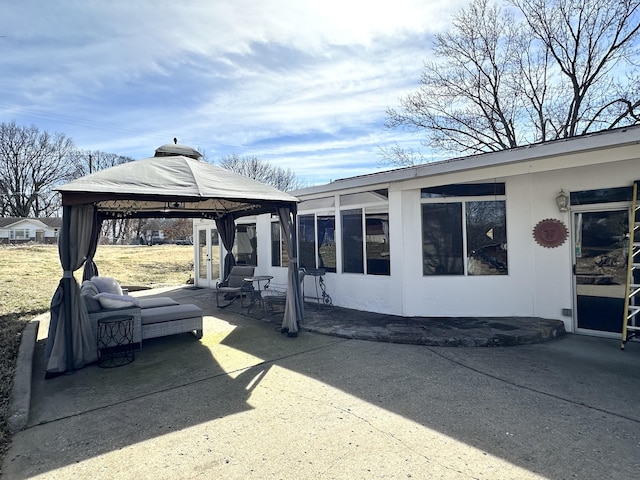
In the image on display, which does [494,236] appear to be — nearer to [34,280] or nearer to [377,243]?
[377,243]

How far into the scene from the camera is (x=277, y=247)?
32.8 ft

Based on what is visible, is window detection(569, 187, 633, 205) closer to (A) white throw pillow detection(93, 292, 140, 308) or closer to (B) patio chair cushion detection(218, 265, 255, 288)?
(B) patio chair cushion detection(218, 265, 255, 288)

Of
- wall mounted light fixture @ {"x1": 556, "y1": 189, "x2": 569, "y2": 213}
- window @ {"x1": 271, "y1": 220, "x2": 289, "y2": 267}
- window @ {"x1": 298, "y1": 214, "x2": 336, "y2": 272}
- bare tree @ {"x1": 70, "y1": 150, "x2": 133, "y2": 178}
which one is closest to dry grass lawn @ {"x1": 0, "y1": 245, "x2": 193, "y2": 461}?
window @ {"x1": 271, "y1": 220, "x2": 289, "y2": 267}

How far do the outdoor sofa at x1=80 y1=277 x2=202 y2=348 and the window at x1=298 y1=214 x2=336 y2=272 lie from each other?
11.0 feet

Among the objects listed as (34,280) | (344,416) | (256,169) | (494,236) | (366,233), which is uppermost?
(256,169)

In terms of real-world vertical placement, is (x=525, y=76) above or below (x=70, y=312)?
above

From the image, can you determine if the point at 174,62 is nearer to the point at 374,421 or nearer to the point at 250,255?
the point at 250,255

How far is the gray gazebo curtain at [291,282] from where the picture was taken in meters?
6.08

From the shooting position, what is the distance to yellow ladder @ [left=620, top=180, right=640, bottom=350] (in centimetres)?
492

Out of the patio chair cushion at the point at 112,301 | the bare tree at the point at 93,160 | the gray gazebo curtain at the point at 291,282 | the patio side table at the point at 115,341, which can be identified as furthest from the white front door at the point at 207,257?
the bare tree at the point at 93,160

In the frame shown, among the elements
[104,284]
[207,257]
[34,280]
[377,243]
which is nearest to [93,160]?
[34,280]

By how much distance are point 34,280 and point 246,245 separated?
790cm

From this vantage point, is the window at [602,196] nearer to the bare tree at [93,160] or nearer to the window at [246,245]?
the window at [246,245]

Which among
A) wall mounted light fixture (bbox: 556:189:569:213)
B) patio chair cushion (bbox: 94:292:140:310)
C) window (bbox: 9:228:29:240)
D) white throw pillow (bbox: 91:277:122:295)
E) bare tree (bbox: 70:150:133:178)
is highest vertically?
bare tree (bbox: 70:150:133:178)
